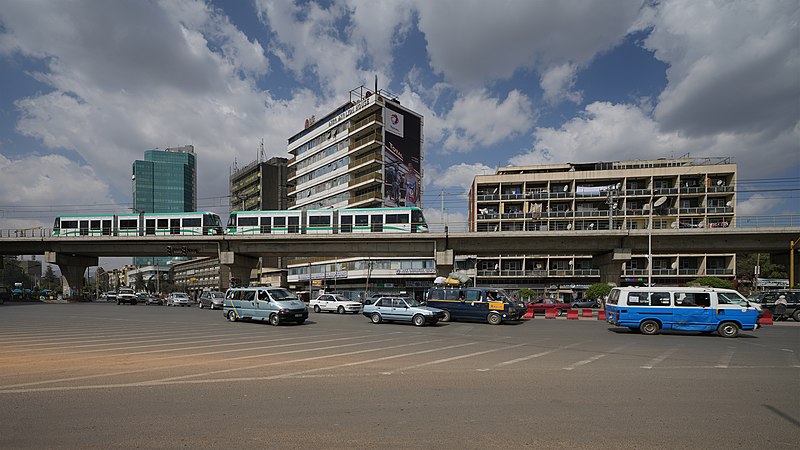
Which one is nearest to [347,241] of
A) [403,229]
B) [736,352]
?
[403,229]

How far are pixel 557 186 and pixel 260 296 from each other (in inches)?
2280

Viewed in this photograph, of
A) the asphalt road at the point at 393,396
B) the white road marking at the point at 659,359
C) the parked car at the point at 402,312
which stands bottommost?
the parked car at the point at 402,312

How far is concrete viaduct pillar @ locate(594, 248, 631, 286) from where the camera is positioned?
40.2 meters

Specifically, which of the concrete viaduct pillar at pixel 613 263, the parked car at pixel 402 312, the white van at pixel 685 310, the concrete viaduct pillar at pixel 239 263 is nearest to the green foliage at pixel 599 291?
the concrete viaduct pillar at pixel 613 263

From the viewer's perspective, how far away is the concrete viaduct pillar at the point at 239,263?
45.6 metres

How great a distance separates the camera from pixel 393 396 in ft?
25.1

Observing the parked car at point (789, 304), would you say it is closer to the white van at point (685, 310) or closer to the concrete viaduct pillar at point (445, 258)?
the white van at point (685, 310)

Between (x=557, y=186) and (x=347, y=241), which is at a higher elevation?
(x=557, y=186)

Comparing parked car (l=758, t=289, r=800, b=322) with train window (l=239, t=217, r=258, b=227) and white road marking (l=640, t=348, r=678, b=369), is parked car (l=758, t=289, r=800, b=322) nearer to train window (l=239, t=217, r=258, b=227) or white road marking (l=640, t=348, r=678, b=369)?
white road marking (l=640, t=348, r=678, b=369)

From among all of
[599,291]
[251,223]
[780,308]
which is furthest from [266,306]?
[780,308]

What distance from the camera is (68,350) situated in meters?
12.7

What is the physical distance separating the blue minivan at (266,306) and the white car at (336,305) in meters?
11.6

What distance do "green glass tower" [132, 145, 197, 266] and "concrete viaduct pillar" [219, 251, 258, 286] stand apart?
128m

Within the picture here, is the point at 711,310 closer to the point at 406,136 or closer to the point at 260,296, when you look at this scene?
the point at 260,296
